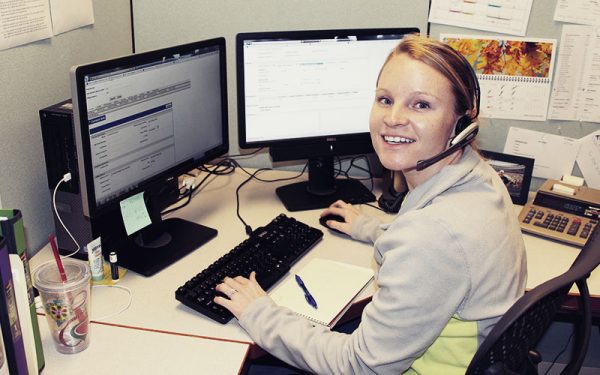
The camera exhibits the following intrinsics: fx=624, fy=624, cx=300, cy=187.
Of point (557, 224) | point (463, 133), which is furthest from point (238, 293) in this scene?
point (557, 224)

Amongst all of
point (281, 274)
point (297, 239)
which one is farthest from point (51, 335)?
point (297, 239)

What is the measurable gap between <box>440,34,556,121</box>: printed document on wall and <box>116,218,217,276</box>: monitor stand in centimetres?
88

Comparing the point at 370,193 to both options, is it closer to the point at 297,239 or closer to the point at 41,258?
the point at 297,239

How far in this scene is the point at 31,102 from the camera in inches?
55.1

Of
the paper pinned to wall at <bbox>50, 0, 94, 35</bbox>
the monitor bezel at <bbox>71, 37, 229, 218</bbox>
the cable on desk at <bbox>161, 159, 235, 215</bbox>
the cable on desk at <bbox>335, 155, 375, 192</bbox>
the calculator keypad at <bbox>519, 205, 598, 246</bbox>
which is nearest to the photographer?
the monitor bezel at <bbox>71, 37, 229, 218</bbox>

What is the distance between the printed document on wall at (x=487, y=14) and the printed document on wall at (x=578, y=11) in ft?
0.27

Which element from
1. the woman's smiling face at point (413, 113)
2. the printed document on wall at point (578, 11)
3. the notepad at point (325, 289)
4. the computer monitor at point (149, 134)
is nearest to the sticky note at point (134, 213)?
the computer monitor at point (149, 134)

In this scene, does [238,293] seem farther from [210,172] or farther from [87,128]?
[210,172]

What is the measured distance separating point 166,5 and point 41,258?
2.78 ft

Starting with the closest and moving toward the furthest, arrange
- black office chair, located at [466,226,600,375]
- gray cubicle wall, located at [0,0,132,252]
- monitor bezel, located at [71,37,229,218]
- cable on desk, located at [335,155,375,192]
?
1. black office chair, located at [466,226,600,375]
2. monitor bezel, located at [71,37,229,218]
3. gray cubicle wall, located at [0,0,132,252]
4. cable on desk, located at [335,155,375,192]

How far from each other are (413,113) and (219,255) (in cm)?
60

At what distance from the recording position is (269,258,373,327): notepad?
4.10 ft

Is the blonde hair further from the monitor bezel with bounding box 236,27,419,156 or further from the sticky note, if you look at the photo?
the sticky note

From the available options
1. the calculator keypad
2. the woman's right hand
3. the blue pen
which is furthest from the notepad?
the calculator keypad
